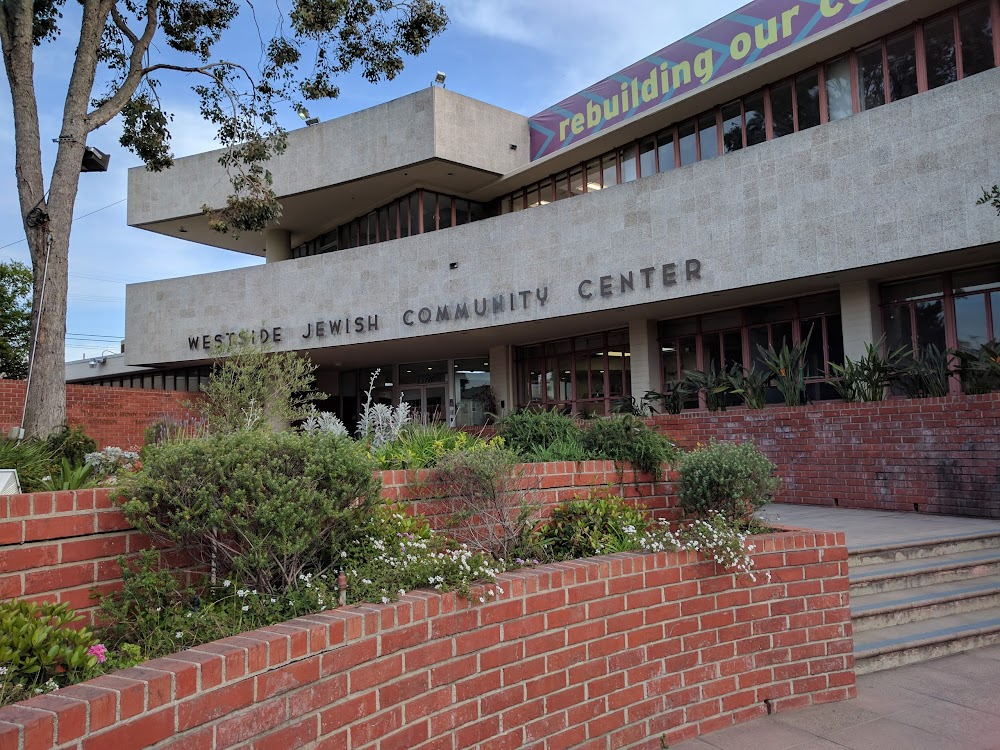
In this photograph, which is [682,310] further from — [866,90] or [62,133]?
[62,133]

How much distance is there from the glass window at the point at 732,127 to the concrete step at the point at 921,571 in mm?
10558

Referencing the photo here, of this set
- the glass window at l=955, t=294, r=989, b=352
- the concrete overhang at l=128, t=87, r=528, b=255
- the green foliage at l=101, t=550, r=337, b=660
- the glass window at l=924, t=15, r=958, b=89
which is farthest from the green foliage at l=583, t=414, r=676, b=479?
the concrete overhang at l=128, t=87, r=528, b=255

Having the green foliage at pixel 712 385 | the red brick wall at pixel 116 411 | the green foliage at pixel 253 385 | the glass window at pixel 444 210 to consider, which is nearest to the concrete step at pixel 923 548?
the green foliage at pixel 712 385

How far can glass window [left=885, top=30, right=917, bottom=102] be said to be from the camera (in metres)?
12.9

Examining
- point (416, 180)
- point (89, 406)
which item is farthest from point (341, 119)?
point (89, 406)

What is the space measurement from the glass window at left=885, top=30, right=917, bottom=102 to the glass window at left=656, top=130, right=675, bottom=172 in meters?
4.69

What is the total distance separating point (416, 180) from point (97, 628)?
18206 mm

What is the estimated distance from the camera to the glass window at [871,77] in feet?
43.7

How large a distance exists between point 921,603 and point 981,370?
508 centimetres

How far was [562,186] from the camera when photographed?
63.5 ft

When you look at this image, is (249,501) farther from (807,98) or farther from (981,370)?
(807,98)

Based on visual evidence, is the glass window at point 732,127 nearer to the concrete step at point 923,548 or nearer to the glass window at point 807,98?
the glass window at point 807,98

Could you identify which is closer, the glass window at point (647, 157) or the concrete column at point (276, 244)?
the glass window at point (647, 157)

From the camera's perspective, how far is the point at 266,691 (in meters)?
2.58
